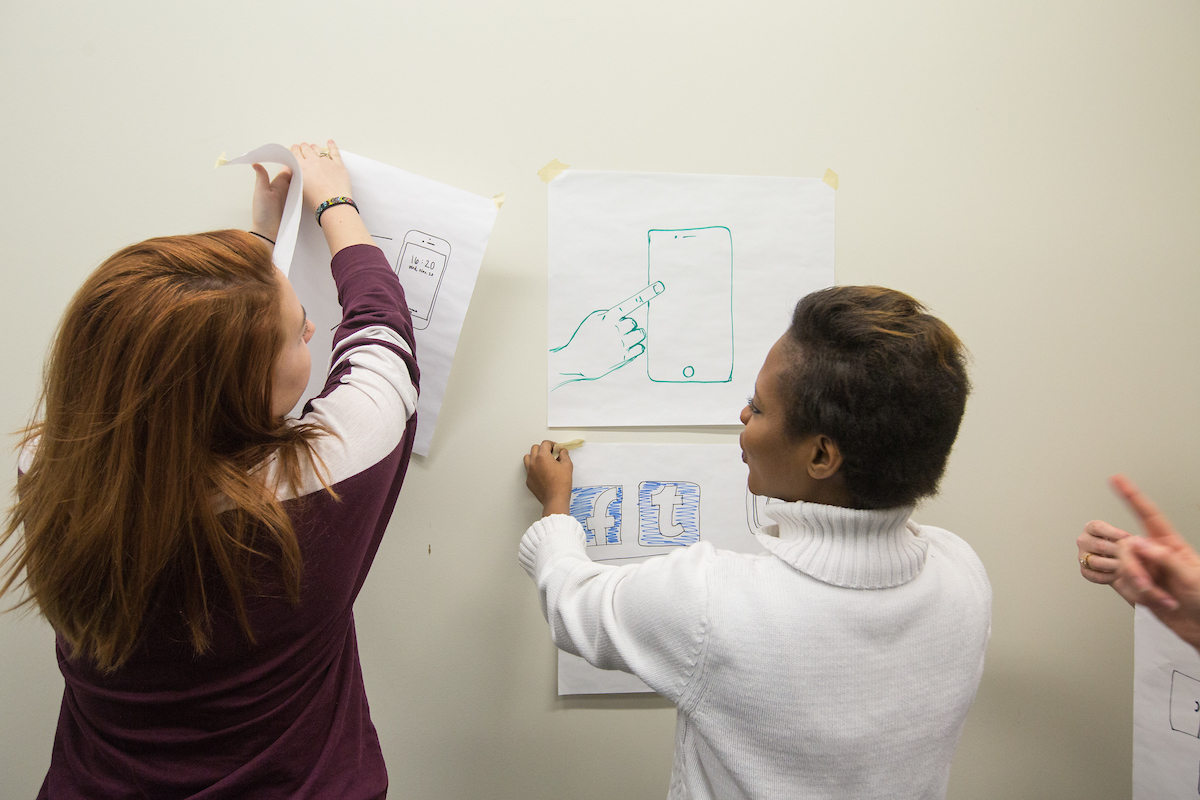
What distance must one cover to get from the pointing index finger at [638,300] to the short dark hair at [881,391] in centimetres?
36

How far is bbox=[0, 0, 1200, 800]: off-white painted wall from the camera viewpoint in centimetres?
87

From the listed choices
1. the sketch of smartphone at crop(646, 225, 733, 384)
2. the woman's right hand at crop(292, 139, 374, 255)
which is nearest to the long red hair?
the woman's right hand at crop(292, 139, 374, 255)

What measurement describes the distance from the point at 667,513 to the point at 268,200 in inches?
28.2

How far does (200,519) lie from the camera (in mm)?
549

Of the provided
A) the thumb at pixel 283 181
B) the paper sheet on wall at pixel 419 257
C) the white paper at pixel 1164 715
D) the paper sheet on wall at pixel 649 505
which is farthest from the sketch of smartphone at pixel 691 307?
the white paper at pixel 1164 715

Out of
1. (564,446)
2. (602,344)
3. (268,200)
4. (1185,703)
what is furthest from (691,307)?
(1185,703)

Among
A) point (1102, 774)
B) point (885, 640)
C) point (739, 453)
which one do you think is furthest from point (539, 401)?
point (1102, 774)

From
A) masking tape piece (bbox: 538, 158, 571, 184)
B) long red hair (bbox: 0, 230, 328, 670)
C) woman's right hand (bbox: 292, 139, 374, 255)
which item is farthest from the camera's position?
masking tape piece (bbox: 538, 158, 571, 184)

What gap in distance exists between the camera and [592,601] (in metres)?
0.65

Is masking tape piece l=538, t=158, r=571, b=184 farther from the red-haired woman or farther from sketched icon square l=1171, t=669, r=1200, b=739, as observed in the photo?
sketched icon square l=1171, t=669, r=1200, b=739

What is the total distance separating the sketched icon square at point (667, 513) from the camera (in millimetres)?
972

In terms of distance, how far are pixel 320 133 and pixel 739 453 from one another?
770 mm

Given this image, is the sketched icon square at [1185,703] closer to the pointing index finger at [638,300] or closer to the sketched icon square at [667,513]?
the sketched icon square at [667,513]

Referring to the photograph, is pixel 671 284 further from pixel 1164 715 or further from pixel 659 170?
pixel 1164 715
